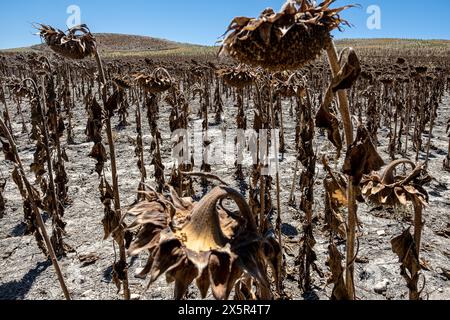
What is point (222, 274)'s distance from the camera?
3.64 ft

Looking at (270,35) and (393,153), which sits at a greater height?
(270,35)

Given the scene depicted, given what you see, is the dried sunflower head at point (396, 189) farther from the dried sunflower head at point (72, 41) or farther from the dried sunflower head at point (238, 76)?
the dried sunflower head at point (238, 76)

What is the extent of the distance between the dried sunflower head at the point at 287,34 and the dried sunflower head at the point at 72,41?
63.2 inches

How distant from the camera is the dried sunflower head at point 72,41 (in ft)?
8.27

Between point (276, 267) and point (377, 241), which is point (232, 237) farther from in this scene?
point (377, 241)

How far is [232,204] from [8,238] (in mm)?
2973

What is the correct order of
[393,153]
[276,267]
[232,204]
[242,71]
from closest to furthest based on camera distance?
[276,267]
[242,71]
[232,204]
[393,153]

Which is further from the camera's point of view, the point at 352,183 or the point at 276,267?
the point at 352,183

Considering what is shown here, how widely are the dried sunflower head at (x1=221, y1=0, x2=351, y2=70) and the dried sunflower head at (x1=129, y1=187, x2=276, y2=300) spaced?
0.47 meters
